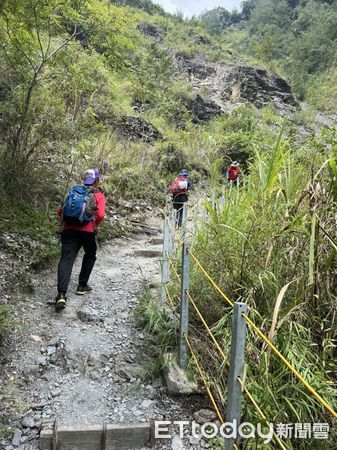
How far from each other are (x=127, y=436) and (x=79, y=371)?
2.75ft

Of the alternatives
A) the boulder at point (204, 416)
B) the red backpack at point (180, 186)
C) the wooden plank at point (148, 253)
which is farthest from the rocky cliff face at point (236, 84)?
the boulder at point (204, 416)

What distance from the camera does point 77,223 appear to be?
4191 mm

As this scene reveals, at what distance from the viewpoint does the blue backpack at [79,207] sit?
13.5ft

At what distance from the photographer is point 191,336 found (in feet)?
10.5

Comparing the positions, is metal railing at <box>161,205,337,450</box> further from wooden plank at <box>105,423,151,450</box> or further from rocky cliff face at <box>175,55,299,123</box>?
rocky cliff face at <box>175,55,299,123</box>

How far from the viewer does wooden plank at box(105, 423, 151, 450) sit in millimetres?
2572

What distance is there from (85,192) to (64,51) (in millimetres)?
3276

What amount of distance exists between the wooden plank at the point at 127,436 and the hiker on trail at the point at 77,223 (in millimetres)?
1787

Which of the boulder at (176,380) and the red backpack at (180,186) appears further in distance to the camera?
the red backpack at (180,186)

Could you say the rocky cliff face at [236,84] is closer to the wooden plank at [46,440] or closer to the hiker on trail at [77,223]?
the hiker on trail at [77,223]

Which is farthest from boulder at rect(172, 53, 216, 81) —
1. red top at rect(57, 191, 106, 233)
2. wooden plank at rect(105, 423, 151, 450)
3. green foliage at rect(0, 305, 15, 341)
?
wooden plank at rect(105, 423, 151, 450)

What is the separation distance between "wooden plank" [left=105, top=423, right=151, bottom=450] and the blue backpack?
2.25 metres

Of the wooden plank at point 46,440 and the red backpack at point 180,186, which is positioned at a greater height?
the red backpack at point 180,186

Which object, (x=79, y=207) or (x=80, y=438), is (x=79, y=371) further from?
(x=79, y=207)
